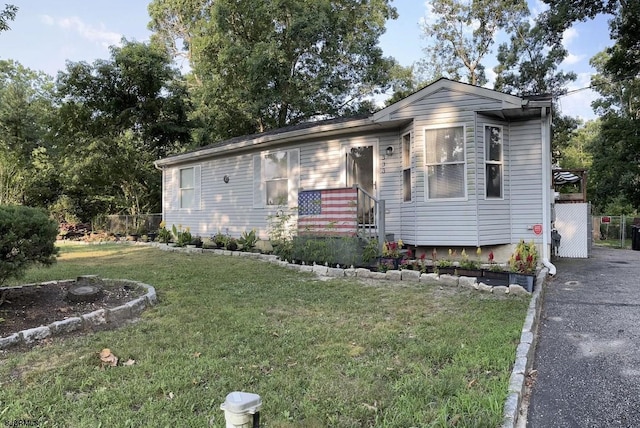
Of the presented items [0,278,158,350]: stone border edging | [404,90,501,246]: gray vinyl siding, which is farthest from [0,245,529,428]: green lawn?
[404,90,501,246]: gray vinyl siding

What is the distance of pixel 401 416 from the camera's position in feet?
7.07

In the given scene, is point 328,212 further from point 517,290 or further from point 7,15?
point 7,15

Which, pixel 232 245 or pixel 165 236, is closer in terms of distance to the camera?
pixel 232 245

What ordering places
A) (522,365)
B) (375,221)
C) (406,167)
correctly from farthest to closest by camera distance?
1. (406,167)
2. (375,221)
3. (522,365)

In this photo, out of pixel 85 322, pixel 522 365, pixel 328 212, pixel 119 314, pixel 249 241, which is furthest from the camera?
pixel 249 241

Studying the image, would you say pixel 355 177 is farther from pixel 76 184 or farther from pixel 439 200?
pixel 76 184

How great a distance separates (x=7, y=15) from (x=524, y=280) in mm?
13628

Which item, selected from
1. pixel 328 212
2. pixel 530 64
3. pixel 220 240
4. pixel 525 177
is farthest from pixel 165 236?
pixel 530 64

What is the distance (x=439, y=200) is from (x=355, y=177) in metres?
2.26

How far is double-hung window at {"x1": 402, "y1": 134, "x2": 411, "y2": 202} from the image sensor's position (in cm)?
796

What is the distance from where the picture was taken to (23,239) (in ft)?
13.0

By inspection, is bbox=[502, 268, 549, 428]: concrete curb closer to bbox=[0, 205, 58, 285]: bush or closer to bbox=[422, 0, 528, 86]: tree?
bbox=[0, 205, 58, 285]: bush

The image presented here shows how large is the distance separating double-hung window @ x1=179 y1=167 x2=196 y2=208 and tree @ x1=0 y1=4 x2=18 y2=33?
5826 mm

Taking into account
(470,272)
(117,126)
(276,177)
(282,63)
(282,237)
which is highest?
(282,63)
